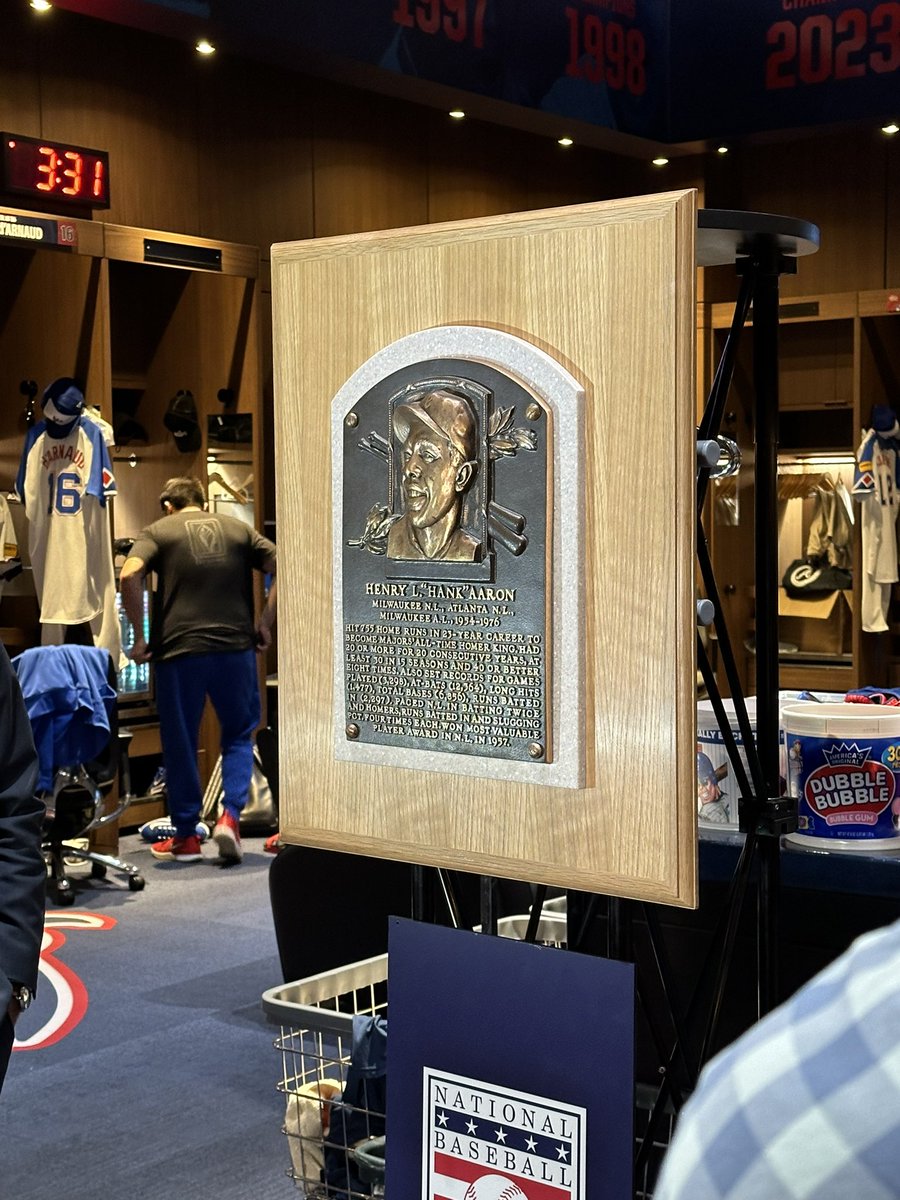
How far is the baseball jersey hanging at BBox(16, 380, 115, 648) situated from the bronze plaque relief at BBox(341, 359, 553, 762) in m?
5.53

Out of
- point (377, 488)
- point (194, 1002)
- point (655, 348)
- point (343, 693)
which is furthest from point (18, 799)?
point (194, 1002)

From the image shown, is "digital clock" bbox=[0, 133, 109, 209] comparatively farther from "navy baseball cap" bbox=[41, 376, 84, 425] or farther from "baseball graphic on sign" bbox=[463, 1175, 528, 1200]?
"baseball graphic on sign" bbox=[463, 1175, 528, 1200]

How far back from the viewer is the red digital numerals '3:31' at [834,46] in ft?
27.4

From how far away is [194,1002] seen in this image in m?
4.77

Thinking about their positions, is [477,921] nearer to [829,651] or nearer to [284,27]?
[284,27]

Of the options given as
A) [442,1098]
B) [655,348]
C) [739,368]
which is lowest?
[442,1098]

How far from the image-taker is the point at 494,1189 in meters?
1.59

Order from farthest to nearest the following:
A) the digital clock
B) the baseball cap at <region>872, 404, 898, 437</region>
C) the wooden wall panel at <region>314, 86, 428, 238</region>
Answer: the baseball cap at <region>872, 404, 898, 437</region>
the wooden wall panel at <region>314, 86, 428, 238</region>
the digital clock

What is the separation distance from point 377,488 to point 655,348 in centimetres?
38

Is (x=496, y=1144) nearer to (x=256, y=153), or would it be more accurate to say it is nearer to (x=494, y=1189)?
(x=494, y=1189)

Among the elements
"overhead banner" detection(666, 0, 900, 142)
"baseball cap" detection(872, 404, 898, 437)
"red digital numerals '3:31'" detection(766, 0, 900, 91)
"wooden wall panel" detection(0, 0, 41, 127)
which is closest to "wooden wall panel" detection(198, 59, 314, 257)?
"wooden wall panel" detection(0, 0, 41, 127)

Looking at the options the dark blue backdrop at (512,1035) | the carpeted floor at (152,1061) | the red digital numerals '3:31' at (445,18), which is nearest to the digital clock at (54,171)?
the red digital numerals '3:31' at (445,18)

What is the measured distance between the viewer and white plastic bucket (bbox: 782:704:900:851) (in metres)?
1.84

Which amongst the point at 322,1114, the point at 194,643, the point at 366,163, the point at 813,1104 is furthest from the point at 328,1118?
the point at 366,163
